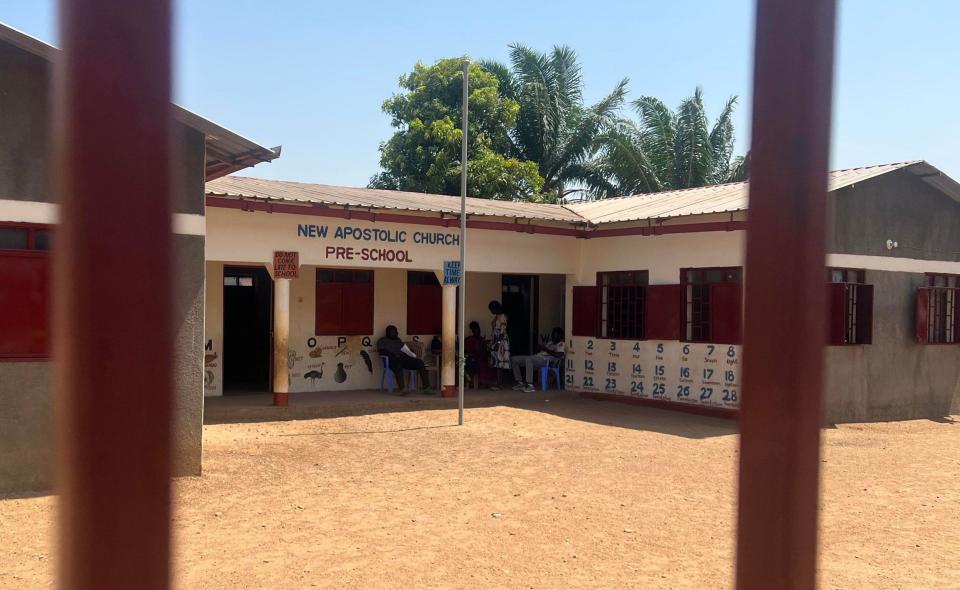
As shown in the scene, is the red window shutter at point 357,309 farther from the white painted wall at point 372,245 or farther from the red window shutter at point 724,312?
the red window shutter at point 724,312

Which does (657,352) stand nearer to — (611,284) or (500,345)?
(611,284)

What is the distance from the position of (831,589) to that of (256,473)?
5454 millimetres

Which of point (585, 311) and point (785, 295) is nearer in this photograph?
point (785, 295)

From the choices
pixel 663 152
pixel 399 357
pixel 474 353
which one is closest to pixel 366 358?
pixel 399 357

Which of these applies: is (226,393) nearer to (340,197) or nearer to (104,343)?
(340,197)

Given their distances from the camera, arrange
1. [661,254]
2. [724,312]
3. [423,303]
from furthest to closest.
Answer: [423,303], [661,254], [724,312]

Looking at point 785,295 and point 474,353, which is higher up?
point 785,295

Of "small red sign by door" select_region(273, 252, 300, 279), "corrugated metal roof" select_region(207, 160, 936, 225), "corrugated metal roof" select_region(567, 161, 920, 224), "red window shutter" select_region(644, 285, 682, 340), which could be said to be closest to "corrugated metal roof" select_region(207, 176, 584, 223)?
"corrugated metal roof" select_region(207, 160, 936, 225)

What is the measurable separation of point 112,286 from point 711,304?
40.3 ft

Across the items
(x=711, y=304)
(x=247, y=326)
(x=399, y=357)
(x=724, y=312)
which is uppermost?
(x=711, y=304)

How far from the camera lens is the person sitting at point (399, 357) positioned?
535 inches

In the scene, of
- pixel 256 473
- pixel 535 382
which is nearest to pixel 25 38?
pixel 256 473

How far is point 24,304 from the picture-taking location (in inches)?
282

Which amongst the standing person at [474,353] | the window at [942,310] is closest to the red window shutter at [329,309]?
the standing person at [474,353]
